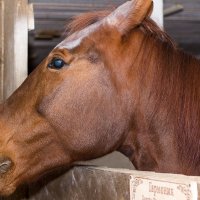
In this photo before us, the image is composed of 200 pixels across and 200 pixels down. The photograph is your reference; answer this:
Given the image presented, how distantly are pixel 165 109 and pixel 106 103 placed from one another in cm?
22

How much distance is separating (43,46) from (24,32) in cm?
329

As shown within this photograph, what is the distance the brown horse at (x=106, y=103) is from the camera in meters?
1.78

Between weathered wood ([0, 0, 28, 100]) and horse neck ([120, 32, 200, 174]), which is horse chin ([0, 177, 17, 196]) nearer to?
horse neck ([120, 32, 200, 174])

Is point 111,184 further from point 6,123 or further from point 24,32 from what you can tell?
point 24,32

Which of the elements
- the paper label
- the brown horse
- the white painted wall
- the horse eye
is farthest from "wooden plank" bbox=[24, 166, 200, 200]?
the white painted wall

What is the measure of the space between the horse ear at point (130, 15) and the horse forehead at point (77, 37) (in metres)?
0.07

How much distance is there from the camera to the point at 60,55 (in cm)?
183

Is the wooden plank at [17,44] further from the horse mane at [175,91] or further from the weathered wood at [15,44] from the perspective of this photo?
the horse mane at [175,91]

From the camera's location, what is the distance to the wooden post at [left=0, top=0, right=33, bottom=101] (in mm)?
2488

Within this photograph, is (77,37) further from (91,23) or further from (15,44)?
(15,44)

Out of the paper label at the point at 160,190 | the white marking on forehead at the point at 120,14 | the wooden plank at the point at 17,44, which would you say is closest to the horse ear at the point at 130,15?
the white marking on forehead at the point at 120,14

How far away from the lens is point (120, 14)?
5.97 ft

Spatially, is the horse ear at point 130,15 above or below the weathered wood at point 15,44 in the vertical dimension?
above

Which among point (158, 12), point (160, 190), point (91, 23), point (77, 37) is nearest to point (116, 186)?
point (160, 190)
